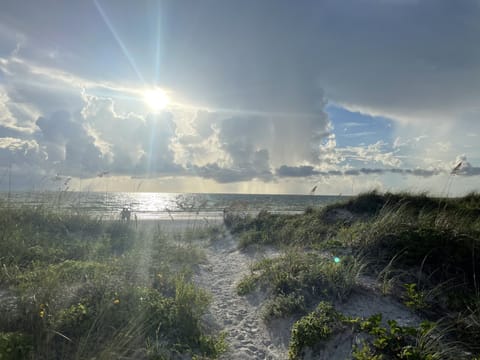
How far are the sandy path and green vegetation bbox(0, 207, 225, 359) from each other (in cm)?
33

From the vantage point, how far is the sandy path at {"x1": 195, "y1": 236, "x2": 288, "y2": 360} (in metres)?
4.72

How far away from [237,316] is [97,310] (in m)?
2.63

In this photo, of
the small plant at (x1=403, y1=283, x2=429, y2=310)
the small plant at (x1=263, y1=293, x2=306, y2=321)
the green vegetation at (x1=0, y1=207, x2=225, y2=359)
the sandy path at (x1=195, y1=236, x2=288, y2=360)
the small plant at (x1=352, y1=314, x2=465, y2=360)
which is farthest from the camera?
the small plant at (x1=263, y1=293, x2=306, y2=321)

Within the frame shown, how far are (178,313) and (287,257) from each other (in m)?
3.08

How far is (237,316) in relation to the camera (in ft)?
19.2

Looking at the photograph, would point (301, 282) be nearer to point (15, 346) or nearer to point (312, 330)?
point (312, 330)

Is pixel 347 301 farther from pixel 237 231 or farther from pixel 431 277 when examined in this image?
pixel 237 231

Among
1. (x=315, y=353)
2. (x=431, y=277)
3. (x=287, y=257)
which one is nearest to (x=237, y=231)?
(x=287, y=257)

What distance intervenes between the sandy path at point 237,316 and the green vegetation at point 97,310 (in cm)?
33

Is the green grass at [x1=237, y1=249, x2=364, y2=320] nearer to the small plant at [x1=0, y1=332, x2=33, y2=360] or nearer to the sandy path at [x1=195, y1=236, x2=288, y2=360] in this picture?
the sandy path at [x1=195, y1=236, x2=288, y2=360]

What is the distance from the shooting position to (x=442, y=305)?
17.1 feet

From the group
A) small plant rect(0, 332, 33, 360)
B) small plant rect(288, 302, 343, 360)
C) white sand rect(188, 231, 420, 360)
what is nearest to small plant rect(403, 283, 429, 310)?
white sand rect(188, 231, 420, 360)

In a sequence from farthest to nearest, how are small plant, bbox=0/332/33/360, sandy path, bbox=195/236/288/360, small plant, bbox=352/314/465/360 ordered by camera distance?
1. sandy path, bbox=195/236/288/360
2. small plant, bbox=352/314/465/360
3. small plant, bbox=0/332/33/360

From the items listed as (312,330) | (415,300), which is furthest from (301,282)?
(415,300)
